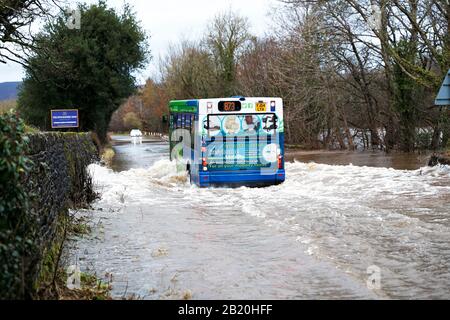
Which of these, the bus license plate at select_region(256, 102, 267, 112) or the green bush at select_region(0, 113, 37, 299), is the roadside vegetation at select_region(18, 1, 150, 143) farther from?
the green bush at select_region(0, 113, 37, 299)

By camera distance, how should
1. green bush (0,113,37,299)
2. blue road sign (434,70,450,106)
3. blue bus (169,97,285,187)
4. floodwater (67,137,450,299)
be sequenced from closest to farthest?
green bush (0,113,37,299), floodwater (67,137,450,299), blue road sign (434,70,450,106), blue bus (169,97,285,187)

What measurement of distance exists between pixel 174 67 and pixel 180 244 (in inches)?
2681

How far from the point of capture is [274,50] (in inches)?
1752

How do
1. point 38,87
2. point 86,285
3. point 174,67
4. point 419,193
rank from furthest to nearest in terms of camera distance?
point 174,67 < point 38,87 < point 419,193 < point 86,285

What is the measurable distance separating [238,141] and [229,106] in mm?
1032

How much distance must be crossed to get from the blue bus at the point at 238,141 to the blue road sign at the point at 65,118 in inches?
459

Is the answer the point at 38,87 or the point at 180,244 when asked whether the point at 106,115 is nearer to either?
the point at 38,87

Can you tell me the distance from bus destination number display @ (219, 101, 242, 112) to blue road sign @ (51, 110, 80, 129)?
12246mm

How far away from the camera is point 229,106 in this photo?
735 inches

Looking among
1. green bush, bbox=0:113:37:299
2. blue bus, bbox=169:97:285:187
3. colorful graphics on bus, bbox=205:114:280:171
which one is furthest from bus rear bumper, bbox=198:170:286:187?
green bush, bbox=0:113:37:299

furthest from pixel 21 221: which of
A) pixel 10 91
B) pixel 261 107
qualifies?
pixel 10 91

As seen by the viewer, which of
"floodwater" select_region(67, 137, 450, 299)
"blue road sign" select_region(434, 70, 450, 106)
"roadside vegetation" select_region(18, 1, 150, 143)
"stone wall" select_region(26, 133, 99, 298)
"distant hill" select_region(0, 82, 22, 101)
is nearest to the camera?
"stone wall" select_region(26, 133, 99, 298)

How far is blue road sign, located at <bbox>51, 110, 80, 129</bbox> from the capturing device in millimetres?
28938

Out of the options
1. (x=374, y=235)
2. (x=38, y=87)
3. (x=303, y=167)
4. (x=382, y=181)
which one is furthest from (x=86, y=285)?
(x=38, y=87)
